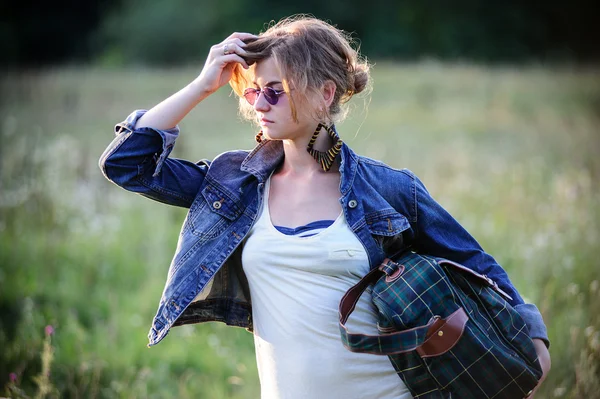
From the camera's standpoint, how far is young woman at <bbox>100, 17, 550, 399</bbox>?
8.61ft

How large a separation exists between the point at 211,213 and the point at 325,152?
514mm

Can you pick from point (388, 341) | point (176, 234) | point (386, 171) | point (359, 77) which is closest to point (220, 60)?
point (359, 77)

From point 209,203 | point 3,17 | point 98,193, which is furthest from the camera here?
point 3,17

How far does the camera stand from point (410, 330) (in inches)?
94.3

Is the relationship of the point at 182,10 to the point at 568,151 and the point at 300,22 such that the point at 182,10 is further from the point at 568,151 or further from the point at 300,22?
the point at 300,22

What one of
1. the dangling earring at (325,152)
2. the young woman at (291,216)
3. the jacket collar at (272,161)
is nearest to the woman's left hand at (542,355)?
the young woman at (291,216)

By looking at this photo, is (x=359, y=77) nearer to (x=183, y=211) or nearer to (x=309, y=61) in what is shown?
(x=309, y=61)

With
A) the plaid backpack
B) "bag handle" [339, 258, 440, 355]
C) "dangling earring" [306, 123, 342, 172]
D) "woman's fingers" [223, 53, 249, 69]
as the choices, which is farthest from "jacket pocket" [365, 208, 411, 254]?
"woman's fingers" [223, 53, 249, 69]

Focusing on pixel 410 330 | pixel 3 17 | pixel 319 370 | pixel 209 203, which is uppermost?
pixel 209 203

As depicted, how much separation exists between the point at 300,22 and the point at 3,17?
1284 inches

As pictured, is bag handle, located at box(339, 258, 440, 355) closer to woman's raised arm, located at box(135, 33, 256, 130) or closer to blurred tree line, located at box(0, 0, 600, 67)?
woman's raised arm, located at box(135, 33, 256, 130)

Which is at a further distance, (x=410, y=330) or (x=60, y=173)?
(x=60, y=173)

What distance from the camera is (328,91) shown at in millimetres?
2850

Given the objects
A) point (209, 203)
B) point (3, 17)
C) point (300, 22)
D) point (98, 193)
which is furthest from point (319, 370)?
point (3, 17)
